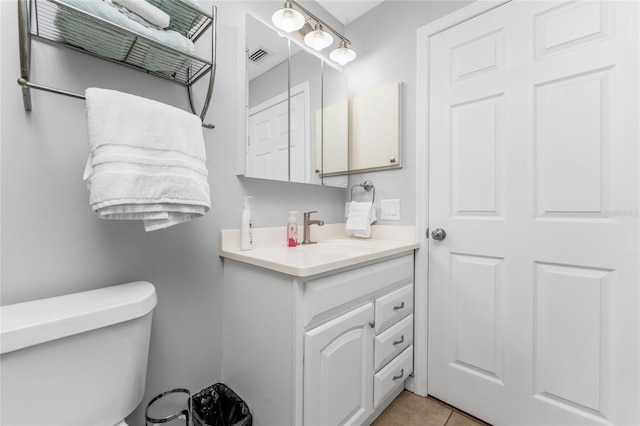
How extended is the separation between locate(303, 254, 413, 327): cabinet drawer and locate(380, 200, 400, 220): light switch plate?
0.31 meters

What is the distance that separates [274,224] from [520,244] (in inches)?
44.8

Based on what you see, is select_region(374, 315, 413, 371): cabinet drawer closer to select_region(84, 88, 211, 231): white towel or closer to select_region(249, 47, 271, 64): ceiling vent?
select_region(84, 88, 211, 231): white towel

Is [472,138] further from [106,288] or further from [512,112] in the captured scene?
[106,288]

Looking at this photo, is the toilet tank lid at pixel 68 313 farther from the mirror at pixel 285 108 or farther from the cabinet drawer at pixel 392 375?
the cabinet drawer at pixel 392 375

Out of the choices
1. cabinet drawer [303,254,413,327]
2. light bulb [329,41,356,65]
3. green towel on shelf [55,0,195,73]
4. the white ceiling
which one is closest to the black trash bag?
cabinet drawer [303,254,413,327]

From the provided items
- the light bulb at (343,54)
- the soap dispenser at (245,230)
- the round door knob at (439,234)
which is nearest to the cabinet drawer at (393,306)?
the round door knob at (439,234)

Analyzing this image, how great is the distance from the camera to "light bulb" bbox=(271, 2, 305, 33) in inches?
52.3

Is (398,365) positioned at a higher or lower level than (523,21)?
lower

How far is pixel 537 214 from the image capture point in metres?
1.16

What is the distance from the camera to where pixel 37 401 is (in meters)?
0.65

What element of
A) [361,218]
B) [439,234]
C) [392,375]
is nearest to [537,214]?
[439,234]

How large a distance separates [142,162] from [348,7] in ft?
5.32

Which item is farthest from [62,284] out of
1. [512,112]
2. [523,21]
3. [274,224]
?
[523,21]

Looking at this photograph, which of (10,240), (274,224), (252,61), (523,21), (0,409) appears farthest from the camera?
(274,224)
